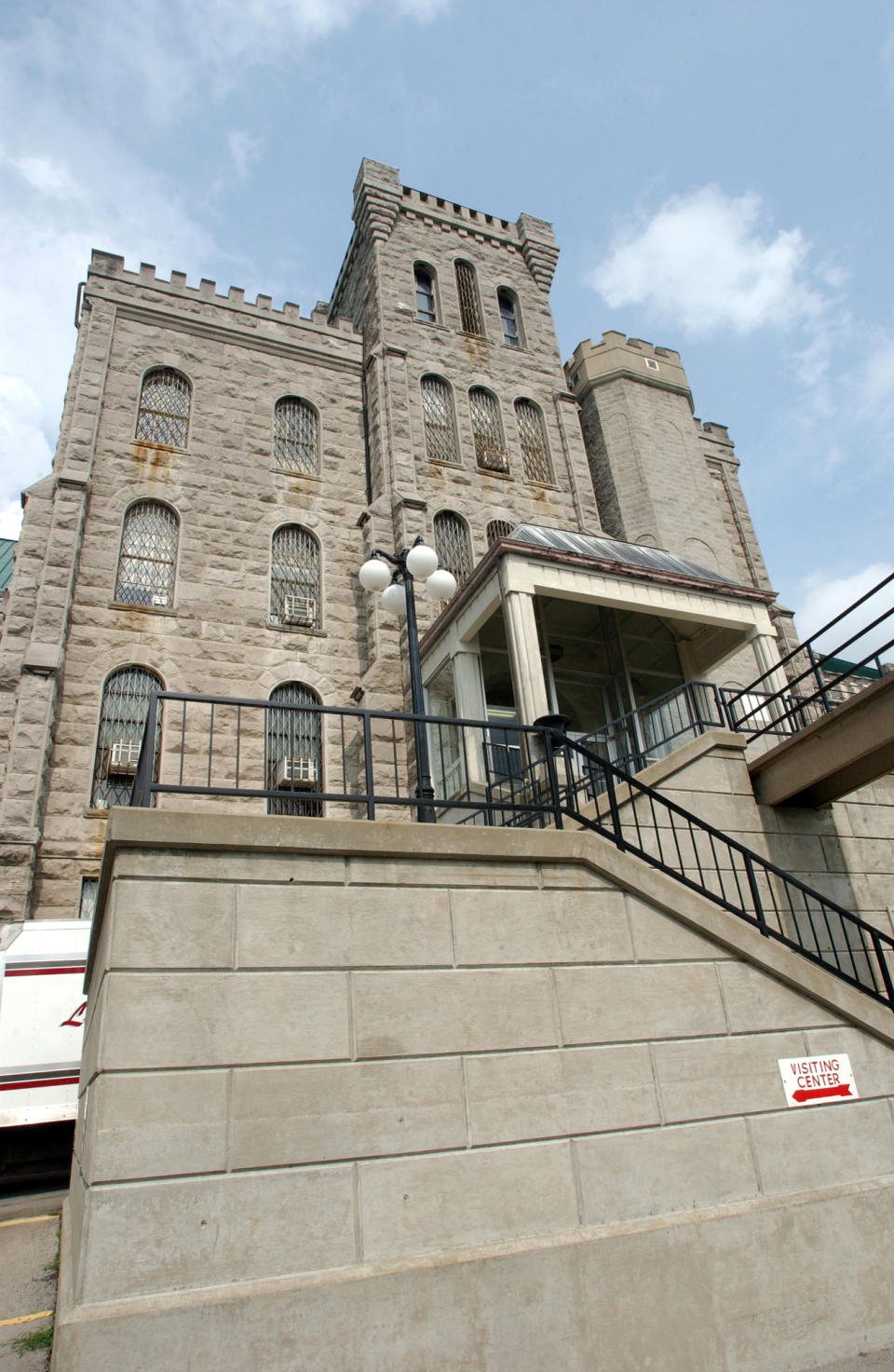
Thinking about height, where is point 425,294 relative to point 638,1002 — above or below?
above

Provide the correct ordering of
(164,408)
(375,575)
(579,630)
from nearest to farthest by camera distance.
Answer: (375,575)
(579,630)
(164,408)

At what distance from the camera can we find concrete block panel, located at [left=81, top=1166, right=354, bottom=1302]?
4.95m

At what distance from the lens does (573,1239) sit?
583 cm

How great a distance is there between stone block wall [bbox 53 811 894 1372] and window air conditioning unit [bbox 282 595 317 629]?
12341mm

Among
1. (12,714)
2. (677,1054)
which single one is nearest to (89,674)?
(12,714)

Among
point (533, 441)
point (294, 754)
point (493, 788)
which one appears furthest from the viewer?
point (533, 441)

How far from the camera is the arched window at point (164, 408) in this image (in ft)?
64.0

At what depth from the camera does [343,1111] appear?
571 cm

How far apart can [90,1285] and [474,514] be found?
18.3 m

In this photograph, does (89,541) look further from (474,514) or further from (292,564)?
(474,514)

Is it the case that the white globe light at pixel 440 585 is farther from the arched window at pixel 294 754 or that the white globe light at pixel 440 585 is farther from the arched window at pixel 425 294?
the arched window at pixel 425 294

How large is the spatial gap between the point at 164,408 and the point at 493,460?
8.32m

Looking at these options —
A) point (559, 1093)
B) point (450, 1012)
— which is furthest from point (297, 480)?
point (559, 1093)

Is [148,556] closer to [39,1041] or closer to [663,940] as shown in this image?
[39,1041]
